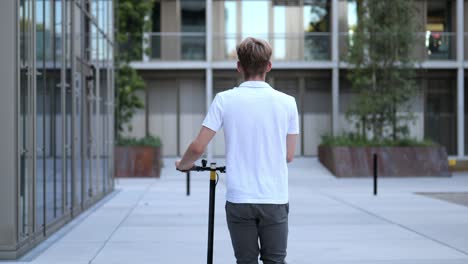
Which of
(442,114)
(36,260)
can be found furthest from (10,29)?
(442,114)

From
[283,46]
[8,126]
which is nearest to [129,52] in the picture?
[283,46]

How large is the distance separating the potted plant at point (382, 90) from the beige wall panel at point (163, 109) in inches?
315

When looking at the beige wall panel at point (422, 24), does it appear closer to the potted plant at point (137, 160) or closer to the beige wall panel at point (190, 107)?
the beige wall panel at point (190, 107)

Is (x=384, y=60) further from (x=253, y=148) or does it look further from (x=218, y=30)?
(x=253, y=148)

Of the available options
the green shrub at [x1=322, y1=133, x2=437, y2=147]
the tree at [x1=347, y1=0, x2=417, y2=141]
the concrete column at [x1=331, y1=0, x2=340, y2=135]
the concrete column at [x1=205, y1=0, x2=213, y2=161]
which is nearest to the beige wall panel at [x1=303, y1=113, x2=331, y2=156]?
the concrete column at [x1=331, y1=0, x2=340, y2=135]

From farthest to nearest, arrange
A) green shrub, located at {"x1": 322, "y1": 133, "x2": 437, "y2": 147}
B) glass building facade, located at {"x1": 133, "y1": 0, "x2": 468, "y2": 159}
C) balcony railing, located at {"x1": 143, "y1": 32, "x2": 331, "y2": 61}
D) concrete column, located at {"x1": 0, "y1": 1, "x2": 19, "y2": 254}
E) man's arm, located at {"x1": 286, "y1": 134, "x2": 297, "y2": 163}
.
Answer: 1. balcony railing, located at {"x1": 143, "y1": 32, "x2": 331, "y2": 61}
2. glass building facade, located at {"x1": 133, "y1": 0, "x2": 468, "y2": 159}
3. green shrub, located at {"x1": 322, "y1": 133, "x2": 437, "y2": 147}
4. concrete column, located at {"x1": 0, "y1": 1, "x2": 19, "y2": 254}
5. man's arm, located at {"x1": 286, "y1": 134, "x2": 297, "y2": 163}

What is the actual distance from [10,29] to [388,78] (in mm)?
21199

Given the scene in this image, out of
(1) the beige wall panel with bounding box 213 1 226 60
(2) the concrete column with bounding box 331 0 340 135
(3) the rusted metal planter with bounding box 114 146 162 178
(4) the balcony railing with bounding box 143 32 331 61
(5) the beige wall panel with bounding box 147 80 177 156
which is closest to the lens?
(3) the rusted metal planter with bounding box 114 146 162 178

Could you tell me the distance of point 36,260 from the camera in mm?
9406

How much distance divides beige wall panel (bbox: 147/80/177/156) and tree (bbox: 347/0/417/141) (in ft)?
28.6

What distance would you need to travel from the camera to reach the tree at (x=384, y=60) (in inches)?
1122

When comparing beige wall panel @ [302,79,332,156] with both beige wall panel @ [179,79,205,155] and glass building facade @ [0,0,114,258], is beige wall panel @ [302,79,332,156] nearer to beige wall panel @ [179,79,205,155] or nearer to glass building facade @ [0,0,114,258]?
beige wall panel @ [179,79,205,155]

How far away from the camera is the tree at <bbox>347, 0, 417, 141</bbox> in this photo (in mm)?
28500

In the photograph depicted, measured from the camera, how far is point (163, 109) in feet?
116
